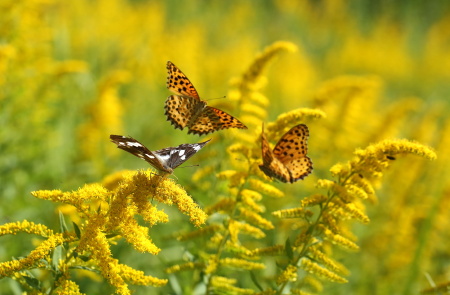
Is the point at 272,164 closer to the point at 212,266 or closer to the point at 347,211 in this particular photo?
the point at 347,211

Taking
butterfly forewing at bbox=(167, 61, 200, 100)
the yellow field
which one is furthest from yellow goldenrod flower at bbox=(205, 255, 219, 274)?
butterfly forewing at bbox=(167, 61, 200, 100)

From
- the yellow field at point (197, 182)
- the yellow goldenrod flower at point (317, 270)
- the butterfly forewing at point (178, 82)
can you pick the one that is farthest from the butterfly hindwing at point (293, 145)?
the butterfly forewing at point (178, 82)

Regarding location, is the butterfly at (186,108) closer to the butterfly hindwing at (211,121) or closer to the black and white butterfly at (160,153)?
the butterfly hindwing at (211,121)

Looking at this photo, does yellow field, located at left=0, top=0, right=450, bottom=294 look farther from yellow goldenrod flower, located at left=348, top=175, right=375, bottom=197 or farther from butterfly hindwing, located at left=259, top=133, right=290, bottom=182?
butterfly hindwing, located at left=259, top=133, right=290, bottom=182

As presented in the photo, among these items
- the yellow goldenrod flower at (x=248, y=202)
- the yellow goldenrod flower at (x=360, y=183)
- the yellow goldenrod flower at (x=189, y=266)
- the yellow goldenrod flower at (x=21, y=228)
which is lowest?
the yellow goldenrod flower at (x=21, y=228)

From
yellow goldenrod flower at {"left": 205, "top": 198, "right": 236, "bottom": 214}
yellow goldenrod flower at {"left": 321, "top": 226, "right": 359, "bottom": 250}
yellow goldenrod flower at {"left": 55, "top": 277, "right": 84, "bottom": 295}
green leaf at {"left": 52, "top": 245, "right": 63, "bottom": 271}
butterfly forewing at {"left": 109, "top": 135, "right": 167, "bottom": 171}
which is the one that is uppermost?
yellow goldenrod flower at {"left": 205, "top": 198, "right": 236, "bottom": 214}

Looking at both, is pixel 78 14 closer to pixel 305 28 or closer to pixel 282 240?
pixel 282 240
